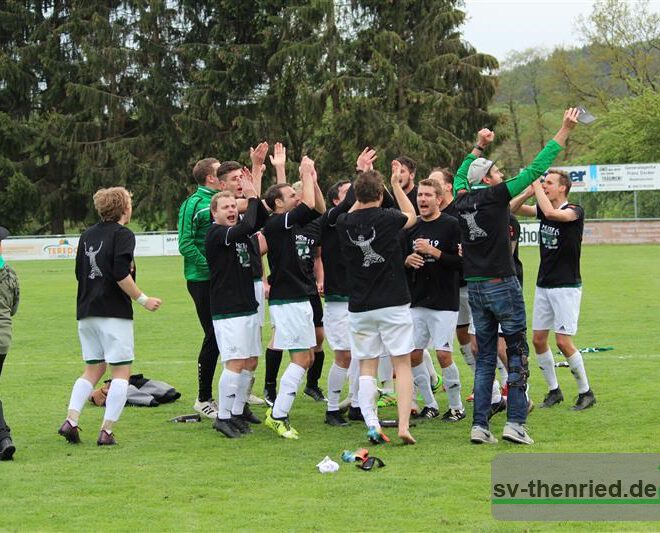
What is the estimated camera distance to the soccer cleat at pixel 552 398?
Answer: 31.5ft

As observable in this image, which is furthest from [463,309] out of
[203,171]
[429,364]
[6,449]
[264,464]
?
[6,449]

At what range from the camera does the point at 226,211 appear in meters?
8.62

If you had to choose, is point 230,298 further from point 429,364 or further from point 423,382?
point 429,364

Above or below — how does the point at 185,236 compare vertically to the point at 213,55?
below

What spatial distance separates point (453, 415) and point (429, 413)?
287mm

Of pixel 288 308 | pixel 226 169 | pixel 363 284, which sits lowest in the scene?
pixel 288 308

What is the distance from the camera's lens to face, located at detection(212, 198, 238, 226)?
861 centimetres

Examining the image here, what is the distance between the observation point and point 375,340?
322 inches

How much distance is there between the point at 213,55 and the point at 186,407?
142 feet

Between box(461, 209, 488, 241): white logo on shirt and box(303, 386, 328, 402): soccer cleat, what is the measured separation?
3201mm

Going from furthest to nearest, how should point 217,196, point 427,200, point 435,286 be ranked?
1. point 435,286
2. point 427,200
3. point 217,196

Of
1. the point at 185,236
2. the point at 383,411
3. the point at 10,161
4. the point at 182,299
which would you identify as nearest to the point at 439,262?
the point at 383,411

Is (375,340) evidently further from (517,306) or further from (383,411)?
(383,411)

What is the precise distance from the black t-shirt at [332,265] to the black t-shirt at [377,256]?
4.61ft
